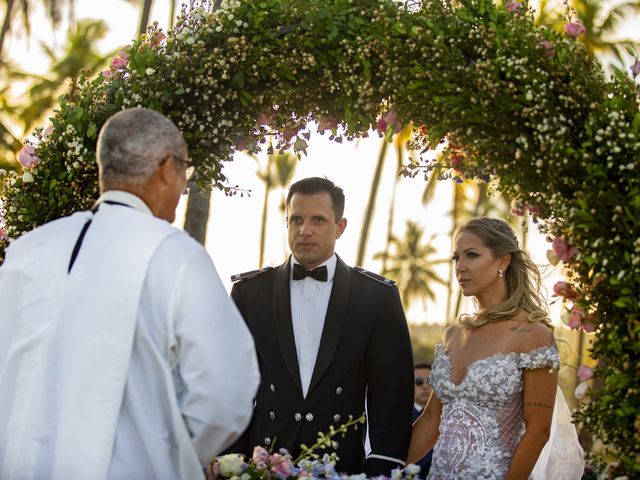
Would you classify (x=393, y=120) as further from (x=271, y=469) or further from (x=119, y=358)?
(x=119, y=358)

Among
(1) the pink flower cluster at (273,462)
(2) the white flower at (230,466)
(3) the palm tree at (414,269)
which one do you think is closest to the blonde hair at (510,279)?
(1) the pink flower cluster at (273,462)

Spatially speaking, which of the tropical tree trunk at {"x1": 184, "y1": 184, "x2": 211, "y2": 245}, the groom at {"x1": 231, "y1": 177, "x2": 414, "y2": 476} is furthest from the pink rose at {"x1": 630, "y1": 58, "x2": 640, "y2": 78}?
the tropical tree trunk at {"x1": 184, "y1": 184, "x2": 211, "y2": 245}

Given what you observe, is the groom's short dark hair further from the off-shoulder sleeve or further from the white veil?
the white veil

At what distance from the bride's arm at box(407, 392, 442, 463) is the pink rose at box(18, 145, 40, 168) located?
3173 mm

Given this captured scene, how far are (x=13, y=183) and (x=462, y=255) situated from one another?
316 cm

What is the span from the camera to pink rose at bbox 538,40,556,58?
5.21 m

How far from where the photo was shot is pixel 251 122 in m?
6.23

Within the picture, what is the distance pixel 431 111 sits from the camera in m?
5.57

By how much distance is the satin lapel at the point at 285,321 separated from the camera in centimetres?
603

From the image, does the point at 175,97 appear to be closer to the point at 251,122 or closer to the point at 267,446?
the point at 251,122

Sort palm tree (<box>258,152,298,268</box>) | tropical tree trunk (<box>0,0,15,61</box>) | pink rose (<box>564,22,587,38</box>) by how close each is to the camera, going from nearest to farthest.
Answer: pink rose (<box>564,22,587,38</box>) < tropical tree trunk (<box>0,0,15,61</box>) < palm tree (<box>258,152,298,268</box>)

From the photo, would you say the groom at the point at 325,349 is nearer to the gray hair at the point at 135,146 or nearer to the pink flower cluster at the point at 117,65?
the pink flower cluster at the point at 117,65

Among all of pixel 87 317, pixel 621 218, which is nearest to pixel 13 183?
pixel 87 317

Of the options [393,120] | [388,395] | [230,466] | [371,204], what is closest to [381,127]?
[393,120]
